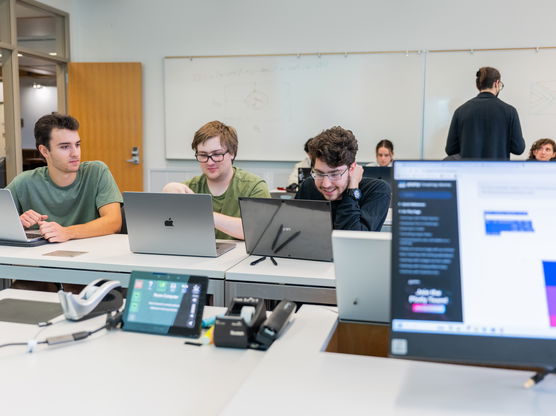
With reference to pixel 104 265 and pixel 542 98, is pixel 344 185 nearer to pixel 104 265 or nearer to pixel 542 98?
pixel 104 265

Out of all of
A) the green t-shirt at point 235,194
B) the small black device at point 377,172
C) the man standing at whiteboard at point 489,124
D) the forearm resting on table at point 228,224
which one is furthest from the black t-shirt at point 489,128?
the forearm resting on table at point 228,224

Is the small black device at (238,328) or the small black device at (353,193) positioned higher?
the small black device at (353,193)

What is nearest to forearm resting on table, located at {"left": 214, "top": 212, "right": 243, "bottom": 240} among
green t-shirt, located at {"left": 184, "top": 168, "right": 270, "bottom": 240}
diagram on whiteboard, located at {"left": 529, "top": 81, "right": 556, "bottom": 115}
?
green t-shirt, located at {"left": 184, "top": 168, "right": 270, "bottom": 240}

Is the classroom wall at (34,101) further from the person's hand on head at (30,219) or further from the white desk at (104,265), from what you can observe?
the white desk at (104,265)

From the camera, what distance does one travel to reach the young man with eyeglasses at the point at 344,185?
6.79 feet

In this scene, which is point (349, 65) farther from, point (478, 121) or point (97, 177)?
point (97, 177)

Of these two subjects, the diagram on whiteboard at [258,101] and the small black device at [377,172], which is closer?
the small black device at [377,172]

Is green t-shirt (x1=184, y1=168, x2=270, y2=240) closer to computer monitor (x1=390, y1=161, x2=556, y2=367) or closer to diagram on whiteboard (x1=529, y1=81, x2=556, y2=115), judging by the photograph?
computer monitor (x1=390, y1=161, x2=556, y2=367)

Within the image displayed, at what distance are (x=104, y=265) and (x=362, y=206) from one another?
107cm

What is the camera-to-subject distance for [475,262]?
738mm

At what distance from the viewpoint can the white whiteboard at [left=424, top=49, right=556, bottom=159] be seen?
5.03m

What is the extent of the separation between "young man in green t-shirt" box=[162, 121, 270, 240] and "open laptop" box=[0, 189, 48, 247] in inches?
27.2

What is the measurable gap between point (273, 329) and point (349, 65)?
4715 mm

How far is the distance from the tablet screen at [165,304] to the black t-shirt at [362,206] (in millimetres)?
964
